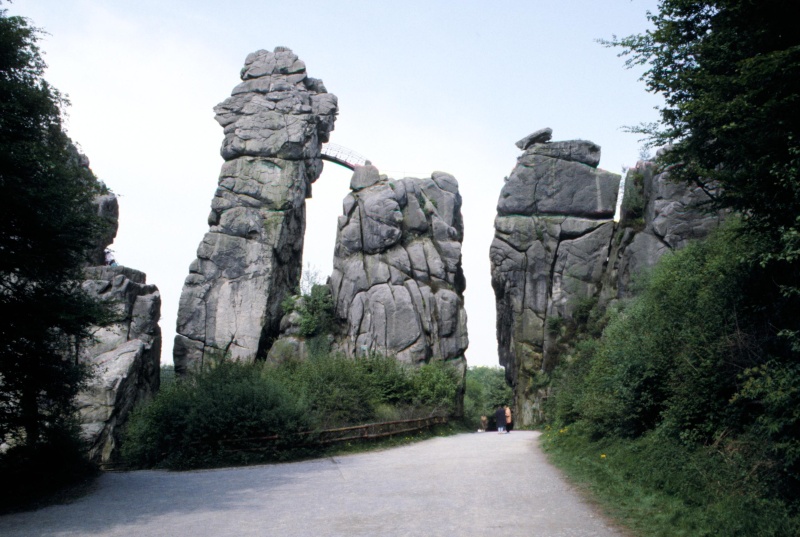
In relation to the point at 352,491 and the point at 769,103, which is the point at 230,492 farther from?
the point at 769,103

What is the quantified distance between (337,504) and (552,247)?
105ft

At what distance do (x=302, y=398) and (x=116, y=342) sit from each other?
756 inches

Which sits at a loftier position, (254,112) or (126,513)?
(254,112)

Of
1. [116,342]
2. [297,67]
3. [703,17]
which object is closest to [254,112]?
[297,67]

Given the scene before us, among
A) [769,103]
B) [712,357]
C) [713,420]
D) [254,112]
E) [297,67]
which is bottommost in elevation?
[713,420]

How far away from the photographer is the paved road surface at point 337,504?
348 inches

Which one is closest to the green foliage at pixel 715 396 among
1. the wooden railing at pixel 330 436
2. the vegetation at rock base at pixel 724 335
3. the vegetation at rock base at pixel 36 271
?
the vegetation at rock base at pixel 724 335

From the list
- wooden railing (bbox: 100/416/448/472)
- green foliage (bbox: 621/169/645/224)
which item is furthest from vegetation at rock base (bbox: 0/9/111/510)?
green foliage (bbox: 621/169/645/224)

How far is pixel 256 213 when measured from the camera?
41656mm

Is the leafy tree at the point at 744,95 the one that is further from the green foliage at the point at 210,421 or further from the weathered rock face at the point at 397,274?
the weathered rock face at the point at 397,274

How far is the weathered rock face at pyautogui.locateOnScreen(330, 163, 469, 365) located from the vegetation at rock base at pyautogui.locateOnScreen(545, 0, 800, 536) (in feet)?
75.1

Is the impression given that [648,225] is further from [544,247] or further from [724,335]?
[724,335]

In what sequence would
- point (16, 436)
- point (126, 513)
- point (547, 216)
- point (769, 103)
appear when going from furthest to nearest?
point (547, 216) < point (16, 436) < point (126, 513) < point (769, 103)

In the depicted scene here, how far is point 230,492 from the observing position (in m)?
12.6
